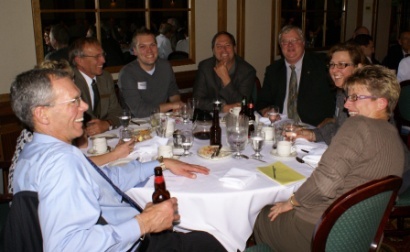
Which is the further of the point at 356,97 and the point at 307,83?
the point at 307,83

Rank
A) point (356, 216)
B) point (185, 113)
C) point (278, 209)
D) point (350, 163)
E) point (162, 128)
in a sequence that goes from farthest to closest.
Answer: point (185, 113), point (162, 128), point (278, 209), point (350, 163), point (356, 216)

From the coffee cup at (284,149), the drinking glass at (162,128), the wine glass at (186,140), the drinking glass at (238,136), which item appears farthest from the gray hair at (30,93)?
the coffee cup at (284,149)

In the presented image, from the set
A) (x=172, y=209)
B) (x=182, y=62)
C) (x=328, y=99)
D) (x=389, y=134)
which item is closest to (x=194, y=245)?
(x=172, y=209)

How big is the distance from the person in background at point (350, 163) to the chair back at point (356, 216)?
0.60ft

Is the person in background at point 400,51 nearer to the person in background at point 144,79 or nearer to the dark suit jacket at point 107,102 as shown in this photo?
the person in background at point 144,79

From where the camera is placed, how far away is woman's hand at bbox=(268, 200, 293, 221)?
1860 millimetres

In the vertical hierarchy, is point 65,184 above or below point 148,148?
above

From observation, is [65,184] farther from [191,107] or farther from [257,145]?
[191,107]

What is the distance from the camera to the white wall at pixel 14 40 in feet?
11.3

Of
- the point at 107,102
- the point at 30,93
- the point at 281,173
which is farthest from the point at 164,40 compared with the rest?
the point at 30,93

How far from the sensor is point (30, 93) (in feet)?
4.61

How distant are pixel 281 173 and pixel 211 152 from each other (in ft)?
1.40

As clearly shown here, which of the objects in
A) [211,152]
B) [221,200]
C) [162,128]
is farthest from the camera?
[162,128]

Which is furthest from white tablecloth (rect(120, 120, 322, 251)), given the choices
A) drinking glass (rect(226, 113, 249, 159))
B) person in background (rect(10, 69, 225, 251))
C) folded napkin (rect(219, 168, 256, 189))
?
drinking glass (rect(226, 113, 249, 159))
